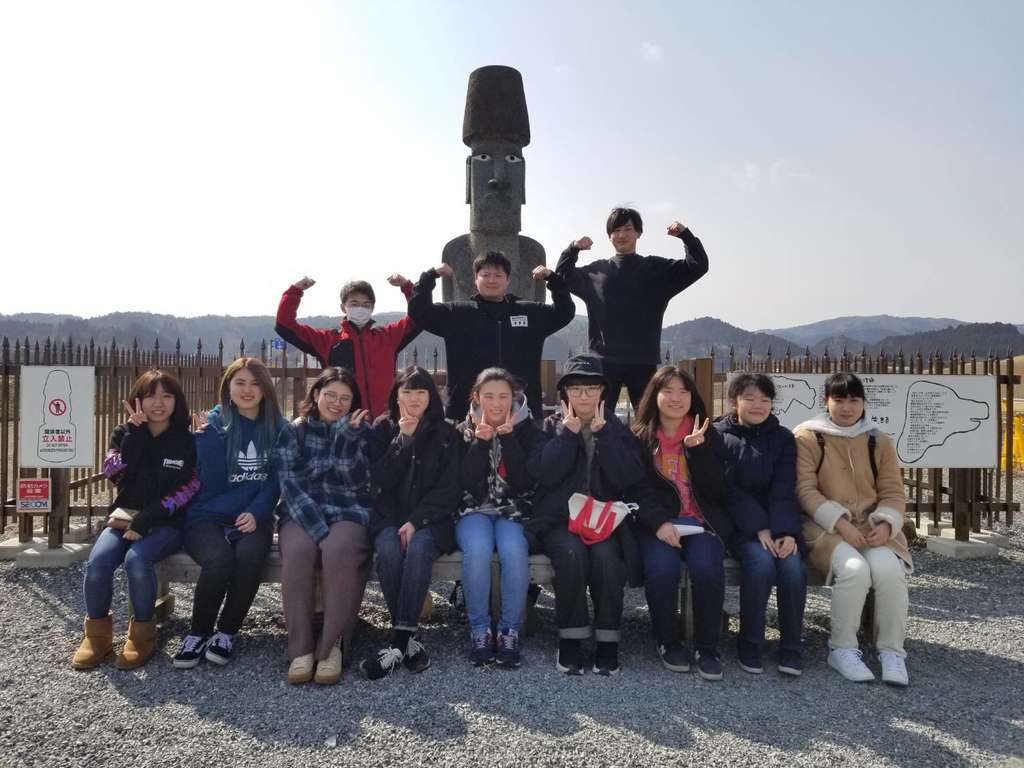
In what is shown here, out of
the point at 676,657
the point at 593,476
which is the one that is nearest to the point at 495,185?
the point at 593,476

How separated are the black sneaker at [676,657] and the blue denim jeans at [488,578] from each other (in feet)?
2.35

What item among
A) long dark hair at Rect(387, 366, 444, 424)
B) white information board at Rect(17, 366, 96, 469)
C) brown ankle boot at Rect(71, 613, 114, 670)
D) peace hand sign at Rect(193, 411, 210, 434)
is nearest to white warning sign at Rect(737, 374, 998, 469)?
long dark hair at Rect(387, 366, 444, 424)

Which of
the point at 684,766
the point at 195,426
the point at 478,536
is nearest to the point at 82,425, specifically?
the point at 195,426

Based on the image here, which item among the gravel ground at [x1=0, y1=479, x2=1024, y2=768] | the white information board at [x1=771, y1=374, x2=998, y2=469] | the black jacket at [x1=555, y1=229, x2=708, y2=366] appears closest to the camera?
the gravel ground at [x1=0, y1=479, x2=1024, y2=768]

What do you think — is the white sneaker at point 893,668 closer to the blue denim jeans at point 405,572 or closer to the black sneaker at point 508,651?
the black sneaker at point 508,651

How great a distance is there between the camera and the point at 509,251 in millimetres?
7863

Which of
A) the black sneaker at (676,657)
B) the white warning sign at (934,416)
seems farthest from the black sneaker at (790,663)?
the white warning sign at (934,416)

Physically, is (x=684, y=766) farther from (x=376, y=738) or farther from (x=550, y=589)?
(x=550, y=589)

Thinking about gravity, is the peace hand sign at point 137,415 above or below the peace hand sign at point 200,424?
above

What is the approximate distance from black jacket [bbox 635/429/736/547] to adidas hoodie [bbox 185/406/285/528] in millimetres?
1964

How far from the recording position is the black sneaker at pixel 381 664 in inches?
126

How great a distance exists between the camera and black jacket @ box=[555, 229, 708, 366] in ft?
14.5

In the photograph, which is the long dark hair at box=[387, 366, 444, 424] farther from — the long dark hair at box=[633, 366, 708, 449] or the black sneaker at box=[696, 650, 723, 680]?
the black sneaker at box=[696, 650, 723, 680]

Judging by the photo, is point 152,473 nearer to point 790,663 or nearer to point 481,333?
point 481,333
